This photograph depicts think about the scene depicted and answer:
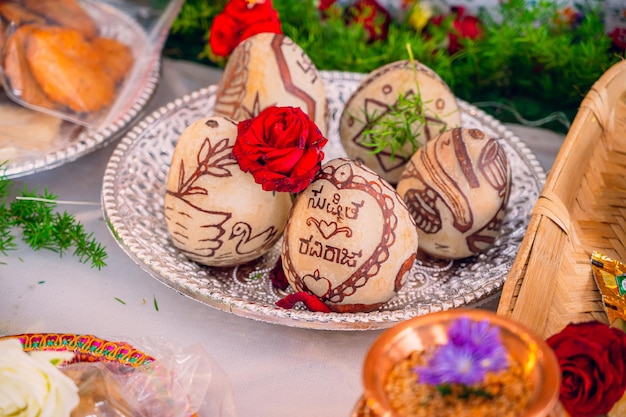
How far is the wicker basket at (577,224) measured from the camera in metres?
0.71

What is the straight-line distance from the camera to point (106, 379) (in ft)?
2.18

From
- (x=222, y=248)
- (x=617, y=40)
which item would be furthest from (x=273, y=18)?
(x=617, y=40)

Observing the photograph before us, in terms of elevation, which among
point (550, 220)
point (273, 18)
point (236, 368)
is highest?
point (273, 18)

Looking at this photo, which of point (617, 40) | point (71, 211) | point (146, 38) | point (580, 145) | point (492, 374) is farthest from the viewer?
point (146, 38)

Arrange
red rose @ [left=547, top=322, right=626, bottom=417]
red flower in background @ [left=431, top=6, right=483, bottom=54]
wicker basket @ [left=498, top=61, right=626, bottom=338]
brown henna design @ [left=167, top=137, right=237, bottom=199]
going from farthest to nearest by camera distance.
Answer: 1. red flower in background @ [left=431, top=6, right=483, bottom=54]
2. brown henna design @ [left=167, top=137, right=237, bottom=199]
3. wicker basket @ [left=498, top=61, right=626, bottom=338]
4. red rose @ [left=547, top=322, right=626, bottom=417]

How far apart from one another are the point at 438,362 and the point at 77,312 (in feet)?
1.67

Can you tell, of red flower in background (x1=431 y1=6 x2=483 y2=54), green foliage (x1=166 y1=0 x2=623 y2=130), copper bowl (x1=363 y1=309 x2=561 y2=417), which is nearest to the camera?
copper bowl (x1=363 y1=309 x2=561 y2=417)

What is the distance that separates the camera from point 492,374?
49 centimetres

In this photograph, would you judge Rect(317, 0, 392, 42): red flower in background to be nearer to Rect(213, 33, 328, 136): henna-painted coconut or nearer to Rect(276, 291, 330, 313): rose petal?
Rect(213, 33, 328, 136): henna-painted coconut

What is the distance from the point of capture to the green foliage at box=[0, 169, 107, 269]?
929 millimetres

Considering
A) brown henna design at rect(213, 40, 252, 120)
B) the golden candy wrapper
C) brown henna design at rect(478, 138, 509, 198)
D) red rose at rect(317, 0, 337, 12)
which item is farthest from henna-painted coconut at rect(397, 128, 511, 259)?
red rose at rect(317, 0, 337, 12)

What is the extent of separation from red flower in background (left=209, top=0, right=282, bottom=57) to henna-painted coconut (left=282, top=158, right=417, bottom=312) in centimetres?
31

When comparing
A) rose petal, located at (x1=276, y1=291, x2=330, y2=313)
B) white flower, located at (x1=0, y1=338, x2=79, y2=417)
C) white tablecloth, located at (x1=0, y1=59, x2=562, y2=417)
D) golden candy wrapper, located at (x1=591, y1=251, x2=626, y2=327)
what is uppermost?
white flower, located at (x1=0, y1=338, x2=79, y2=417)

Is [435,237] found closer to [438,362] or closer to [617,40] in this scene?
[438,362]
